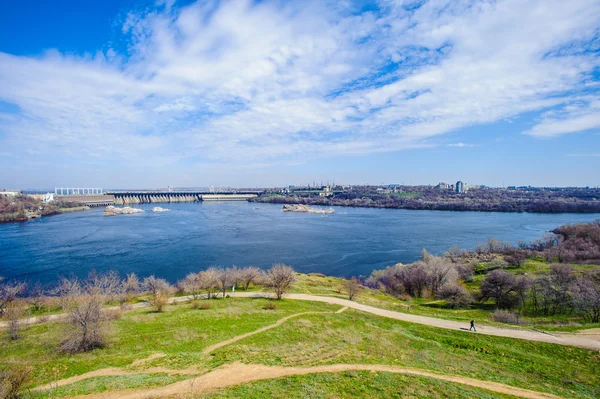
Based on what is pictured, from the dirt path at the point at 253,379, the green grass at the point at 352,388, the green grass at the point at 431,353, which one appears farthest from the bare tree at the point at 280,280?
the green grass at the point at 352,388

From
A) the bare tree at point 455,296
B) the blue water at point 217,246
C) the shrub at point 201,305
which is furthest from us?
the blue water at point 217,246

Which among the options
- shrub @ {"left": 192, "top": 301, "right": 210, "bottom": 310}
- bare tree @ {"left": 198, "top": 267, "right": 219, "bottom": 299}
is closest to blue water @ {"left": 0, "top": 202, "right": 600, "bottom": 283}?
bare tree @ {"left": 198, "top": 267, "right": 219, "bottom": 299}

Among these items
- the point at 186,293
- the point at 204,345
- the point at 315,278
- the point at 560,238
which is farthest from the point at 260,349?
the point at 560,238

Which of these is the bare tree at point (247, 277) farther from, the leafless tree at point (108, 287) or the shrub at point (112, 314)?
the shrub at point (112, 314)

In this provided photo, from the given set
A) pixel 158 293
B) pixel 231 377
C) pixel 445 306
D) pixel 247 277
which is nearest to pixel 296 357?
pixel 231 377

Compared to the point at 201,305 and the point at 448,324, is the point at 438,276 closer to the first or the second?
the point at 448,324
